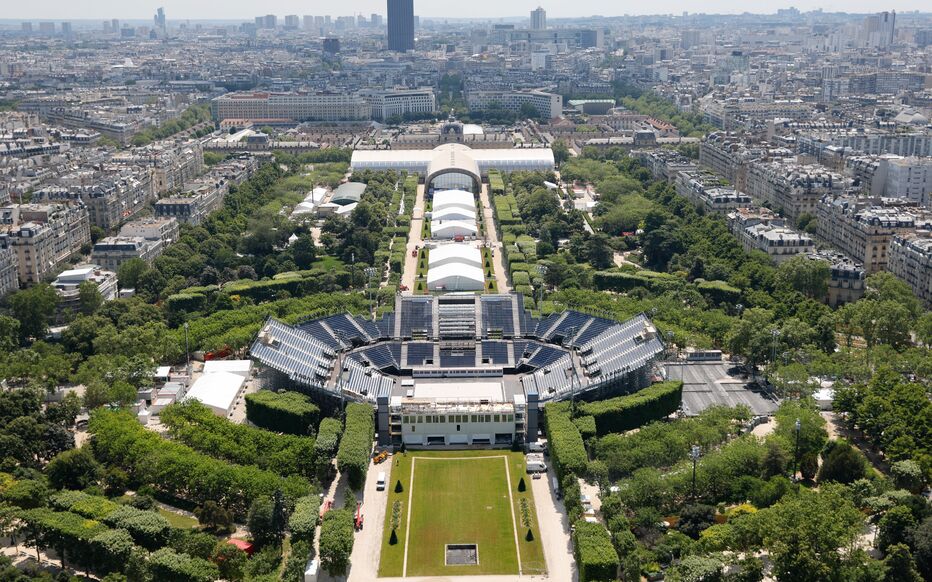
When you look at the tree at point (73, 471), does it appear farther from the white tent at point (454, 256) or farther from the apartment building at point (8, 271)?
the white tent at point (454, 256)

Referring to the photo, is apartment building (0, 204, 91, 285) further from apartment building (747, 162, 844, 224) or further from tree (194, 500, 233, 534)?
apartment building (747, 162, 844, 224)

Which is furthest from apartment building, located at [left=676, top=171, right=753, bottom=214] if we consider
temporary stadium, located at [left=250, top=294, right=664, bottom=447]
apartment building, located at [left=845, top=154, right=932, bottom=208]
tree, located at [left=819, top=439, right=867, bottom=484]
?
tree, located at [left=819, top=439, right=867, bottom=484]

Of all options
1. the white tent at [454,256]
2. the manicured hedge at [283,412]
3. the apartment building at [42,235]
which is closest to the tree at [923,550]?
the manicured hedge at [283,412]

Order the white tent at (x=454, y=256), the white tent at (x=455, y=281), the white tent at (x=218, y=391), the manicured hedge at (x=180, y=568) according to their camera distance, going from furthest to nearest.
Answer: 1. the white tent at (x=454, y=256)
2. the white tent at (x=455, y=281)
3. the white tent at (x=218, y=391)
4. the manicured hedge at (x=180, y=568)

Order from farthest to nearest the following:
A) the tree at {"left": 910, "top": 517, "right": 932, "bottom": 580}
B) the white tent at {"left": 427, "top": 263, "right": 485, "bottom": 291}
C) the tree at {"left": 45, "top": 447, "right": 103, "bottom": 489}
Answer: the white tent at {"left": 427, "top": 263, "right": 485, "bottom": 291}, the tree at {"left": 45, "top": 447, "right": 103, "bottom": 489}, the tree at {"left": 910, "top": 517, "right": 932, "bottom": 580}

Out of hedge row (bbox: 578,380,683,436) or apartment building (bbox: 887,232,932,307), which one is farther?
apartment building (bbox: 887,232,932,307)

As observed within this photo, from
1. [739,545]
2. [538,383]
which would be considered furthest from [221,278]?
[739,545]
